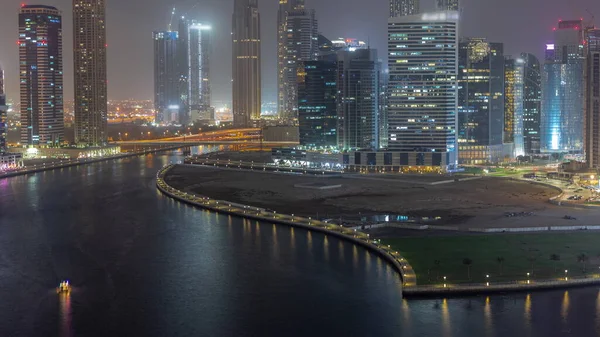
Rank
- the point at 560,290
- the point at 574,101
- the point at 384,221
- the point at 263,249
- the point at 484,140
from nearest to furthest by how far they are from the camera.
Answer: the point at 560,290, the point at 263,249, the point at 384,221, the point at 484,140, the point at 574,101

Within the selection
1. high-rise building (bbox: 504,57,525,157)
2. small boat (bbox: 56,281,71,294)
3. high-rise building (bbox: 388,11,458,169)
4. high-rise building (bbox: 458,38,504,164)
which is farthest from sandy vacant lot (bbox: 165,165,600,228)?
high-rise building (bbox: 504,57,525,157)

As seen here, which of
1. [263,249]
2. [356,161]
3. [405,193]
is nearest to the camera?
[263,249]

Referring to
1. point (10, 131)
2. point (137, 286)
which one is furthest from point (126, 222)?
point (10, 131)

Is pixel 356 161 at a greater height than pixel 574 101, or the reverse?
pixel 574 101

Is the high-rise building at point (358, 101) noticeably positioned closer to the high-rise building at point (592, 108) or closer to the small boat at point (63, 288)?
the high-rise building at point (592, 108)

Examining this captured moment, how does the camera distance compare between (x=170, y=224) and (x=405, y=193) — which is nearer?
(x=170, y=224)

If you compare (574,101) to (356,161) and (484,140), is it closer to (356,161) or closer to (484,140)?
(484,140)
